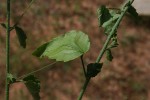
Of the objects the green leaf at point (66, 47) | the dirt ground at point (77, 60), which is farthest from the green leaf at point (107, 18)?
the dirt ground at point (77, 60)

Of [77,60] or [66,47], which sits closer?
[66,47]

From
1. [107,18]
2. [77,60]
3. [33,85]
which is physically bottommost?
[33,85]

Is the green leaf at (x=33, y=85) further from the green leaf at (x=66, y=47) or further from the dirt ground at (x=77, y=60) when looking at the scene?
the dirt ground at (x=77, y=60)

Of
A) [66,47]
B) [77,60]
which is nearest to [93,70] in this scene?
[66,47]

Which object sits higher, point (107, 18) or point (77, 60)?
point (77, 60)

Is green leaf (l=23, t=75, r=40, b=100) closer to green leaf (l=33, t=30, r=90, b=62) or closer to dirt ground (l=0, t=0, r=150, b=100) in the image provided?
green leaf (l=33, t=30, r=90, b=62)

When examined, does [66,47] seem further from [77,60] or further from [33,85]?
[77,60]
